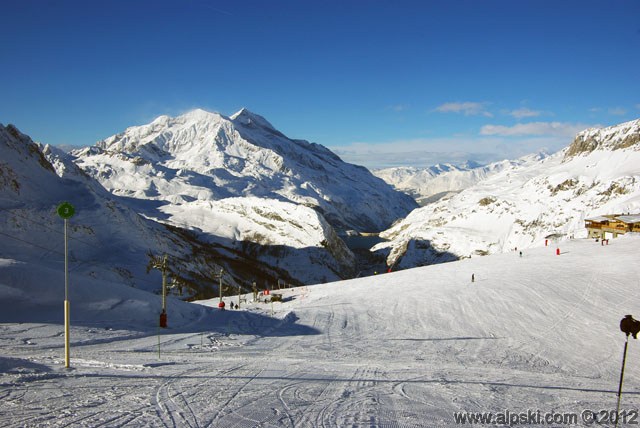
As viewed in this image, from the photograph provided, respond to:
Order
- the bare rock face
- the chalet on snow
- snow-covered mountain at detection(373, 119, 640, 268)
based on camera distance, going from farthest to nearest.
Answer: the bare rock face → snow-covered mountain at detection(373, 119, 640, 268) → the chalet on snow

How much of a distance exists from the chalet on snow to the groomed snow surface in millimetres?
38659

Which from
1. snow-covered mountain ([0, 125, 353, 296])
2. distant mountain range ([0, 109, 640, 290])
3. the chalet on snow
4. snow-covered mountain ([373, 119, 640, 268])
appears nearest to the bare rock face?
snow-covered mountain ([373, 119, 640, 268])

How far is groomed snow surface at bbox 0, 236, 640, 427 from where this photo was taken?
384 inches

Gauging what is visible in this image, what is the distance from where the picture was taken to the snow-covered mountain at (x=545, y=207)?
13162cm

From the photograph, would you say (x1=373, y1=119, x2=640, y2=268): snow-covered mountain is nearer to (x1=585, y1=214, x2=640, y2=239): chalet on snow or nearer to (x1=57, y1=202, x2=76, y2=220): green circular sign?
(x1=585, y1=214, x2=640, y2=239): chalet on snow

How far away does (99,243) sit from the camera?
261 feet

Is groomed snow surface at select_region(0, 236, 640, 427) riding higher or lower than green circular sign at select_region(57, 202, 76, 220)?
lower

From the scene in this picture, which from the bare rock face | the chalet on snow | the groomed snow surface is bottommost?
the groomed snow surface

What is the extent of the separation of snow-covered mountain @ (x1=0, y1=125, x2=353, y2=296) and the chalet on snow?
66018mm

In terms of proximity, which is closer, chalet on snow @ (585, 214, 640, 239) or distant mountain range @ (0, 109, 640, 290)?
distant mountain range @ (0, 109, 640, 290)

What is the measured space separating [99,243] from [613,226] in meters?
96.7

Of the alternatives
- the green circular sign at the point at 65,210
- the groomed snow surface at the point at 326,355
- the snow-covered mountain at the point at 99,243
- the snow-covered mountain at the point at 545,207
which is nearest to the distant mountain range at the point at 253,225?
the snow-covered mountain at the point at 99,243

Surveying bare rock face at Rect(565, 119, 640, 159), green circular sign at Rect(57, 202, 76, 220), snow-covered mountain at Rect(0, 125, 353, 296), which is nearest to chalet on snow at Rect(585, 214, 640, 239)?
snow-covered mountain at Rect(0, 125, 353, 296)

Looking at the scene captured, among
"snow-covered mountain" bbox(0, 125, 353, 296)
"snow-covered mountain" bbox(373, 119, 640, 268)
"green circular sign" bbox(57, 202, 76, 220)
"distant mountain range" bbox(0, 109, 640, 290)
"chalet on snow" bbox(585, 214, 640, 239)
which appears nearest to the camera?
"green circular sign" bbox(57, 202, 76, 220)
